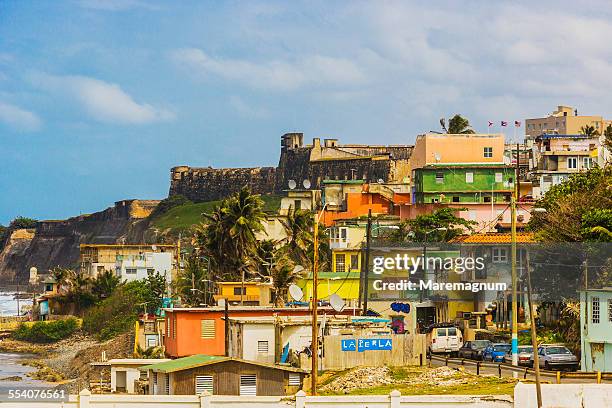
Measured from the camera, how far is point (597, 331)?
190ft

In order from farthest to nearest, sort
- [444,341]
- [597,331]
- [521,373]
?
[444,341], [597,331], [521,373]

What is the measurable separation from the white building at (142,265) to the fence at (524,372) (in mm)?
99967

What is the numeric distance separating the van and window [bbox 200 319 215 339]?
9.98 meters

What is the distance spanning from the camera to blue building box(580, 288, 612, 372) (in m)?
57.2

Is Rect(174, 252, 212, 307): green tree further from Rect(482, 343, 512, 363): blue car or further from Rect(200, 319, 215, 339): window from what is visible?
Rect(482, 343, 512, 363): blue car

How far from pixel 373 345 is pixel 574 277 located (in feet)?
40.4

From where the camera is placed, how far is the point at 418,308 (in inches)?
2921

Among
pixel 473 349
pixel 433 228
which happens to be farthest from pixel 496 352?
pixel 433 228

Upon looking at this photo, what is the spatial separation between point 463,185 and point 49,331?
5323cm

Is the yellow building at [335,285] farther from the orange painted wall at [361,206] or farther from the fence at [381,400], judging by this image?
the fence at [381,400]

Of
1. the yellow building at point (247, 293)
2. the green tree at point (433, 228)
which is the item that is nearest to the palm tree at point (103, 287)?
the green tree at point (433, 228)

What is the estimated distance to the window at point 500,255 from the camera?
67000 mm

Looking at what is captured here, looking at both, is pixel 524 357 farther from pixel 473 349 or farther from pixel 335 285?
pixel 335 285

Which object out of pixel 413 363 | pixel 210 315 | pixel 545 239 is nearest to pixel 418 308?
pixel 545 239
